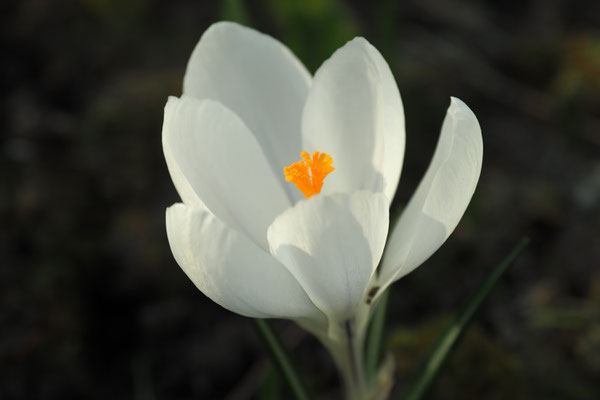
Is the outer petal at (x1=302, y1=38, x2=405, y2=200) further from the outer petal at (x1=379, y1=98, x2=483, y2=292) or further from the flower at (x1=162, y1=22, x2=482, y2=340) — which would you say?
the outer petal at (x1=379, y1=98, x2=483, y2=292)

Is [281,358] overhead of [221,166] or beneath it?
beneath

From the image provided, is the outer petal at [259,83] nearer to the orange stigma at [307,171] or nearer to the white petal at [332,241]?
the orange stigma at [307,171]

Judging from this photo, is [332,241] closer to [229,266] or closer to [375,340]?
[229,266]

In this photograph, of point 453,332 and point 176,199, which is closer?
point 453,332

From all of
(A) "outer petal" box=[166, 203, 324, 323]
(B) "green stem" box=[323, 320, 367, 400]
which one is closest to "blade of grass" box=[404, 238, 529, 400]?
(B) "green stem" box=[323, 320, 367, 400]

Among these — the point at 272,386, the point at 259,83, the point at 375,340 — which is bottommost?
the point at 272,386

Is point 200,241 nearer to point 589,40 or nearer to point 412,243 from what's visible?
point 412,243

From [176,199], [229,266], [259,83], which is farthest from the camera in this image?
[176,199]

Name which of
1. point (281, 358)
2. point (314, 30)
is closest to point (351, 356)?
point (281, 358)

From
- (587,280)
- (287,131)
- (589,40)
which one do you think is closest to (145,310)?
(287,131)
